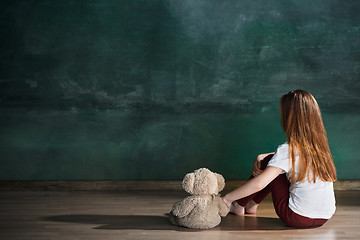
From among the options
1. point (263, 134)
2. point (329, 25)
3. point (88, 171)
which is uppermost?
point (329, 25)

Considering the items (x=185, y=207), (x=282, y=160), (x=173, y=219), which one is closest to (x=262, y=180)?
(x=282, y=160)

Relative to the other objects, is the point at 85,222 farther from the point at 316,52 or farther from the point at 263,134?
the point at 316,52

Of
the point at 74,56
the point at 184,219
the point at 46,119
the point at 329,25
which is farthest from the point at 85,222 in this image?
the point at 329,25

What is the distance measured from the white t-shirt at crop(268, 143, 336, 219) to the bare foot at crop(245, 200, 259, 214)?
14.4 inches

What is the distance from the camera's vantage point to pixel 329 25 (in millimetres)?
3328

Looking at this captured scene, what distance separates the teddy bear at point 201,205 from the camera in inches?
91.0

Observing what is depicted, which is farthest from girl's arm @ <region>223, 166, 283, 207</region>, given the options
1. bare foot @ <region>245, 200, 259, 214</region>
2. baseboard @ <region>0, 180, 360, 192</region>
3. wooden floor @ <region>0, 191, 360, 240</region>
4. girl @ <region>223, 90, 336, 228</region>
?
baseboard @ <region>0, 180, 360, 192</region>

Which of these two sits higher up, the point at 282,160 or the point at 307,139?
the point at 307,139

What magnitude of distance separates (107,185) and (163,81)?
915mm

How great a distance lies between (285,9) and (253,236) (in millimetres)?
1855

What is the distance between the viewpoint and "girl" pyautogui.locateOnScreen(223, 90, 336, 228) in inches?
88.0

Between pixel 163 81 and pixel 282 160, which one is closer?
pixel 282 160

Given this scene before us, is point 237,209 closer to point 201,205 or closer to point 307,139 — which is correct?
point 201,205

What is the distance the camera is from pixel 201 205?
2.31 metres
